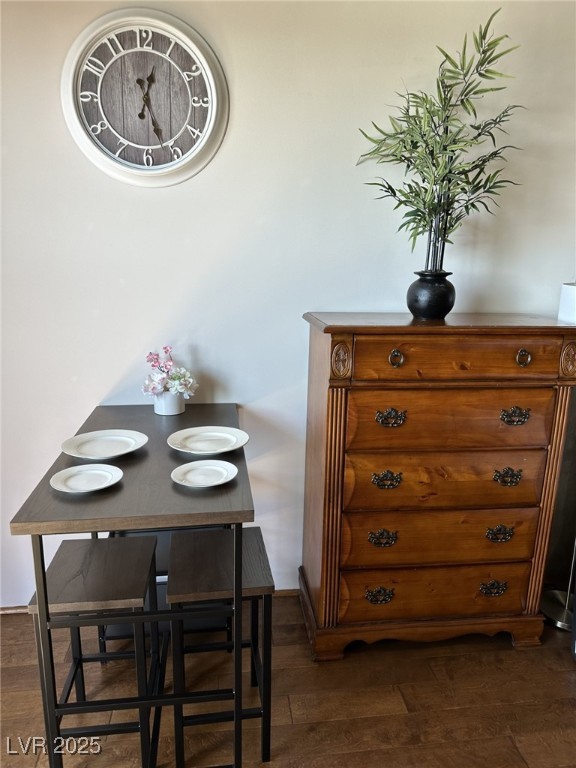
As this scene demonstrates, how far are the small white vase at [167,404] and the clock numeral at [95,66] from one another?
1.16m

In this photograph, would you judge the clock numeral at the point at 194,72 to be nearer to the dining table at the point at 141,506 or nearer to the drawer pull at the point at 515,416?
the dining table at the point at 141,506

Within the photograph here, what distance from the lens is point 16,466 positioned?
225 centimetres

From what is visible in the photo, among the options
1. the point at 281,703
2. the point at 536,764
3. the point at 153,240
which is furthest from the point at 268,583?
the point at 153,240

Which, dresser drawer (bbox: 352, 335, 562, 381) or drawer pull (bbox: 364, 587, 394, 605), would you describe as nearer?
dresser drawer (bbox: 352, 335, 562, 381)

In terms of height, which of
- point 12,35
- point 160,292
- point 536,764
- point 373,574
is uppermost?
point 12,35

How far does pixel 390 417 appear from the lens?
1933mm

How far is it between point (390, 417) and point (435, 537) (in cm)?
50

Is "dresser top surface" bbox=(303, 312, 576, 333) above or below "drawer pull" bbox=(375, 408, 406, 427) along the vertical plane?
above

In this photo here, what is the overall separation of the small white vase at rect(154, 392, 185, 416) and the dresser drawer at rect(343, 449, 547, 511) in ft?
2.23

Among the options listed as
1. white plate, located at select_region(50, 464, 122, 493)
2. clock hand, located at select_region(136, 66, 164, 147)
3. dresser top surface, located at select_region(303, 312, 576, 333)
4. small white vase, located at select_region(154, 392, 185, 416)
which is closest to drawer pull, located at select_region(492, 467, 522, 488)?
dresser top surface, located at select_region(303, 312, 576, 333)

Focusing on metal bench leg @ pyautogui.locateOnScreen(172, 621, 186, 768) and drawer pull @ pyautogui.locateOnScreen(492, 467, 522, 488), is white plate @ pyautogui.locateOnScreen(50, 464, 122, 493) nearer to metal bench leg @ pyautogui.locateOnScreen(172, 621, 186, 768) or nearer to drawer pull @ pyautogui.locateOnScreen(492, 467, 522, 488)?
metal bench leg @ pyautogui.locateOnScreen(172, 621, 186, 768)

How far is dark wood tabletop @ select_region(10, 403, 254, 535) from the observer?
132cm

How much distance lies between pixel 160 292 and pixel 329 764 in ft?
5.61

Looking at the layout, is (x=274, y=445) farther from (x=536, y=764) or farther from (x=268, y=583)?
(x=536, y=764)
